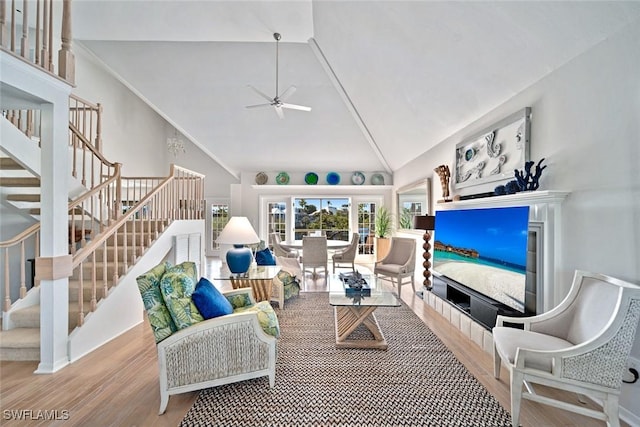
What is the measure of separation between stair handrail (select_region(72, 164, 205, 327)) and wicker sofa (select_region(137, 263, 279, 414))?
1.14 metres

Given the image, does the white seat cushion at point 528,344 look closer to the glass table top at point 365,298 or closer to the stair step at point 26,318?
the glass table top at point 365,298

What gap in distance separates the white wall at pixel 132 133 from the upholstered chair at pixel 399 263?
5.91 m

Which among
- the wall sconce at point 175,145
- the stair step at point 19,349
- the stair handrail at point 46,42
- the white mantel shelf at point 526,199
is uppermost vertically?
the wall sconce at point 175,145

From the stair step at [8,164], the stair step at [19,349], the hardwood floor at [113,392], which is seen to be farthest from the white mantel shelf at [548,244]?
the stair step at [8,164]

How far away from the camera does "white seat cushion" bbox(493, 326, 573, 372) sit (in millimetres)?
1838

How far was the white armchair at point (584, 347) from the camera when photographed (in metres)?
1.69

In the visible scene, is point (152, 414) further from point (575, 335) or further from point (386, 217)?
point (386, 217)

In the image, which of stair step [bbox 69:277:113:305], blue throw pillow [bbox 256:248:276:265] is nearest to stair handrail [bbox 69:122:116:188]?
stair step [bbox 69:277:113:305]

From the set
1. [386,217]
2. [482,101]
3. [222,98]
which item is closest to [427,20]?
[482,101]

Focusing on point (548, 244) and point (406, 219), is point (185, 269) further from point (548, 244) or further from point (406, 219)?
point (406, 219)

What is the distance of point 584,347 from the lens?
173 centimetres

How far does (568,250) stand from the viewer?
2381mm

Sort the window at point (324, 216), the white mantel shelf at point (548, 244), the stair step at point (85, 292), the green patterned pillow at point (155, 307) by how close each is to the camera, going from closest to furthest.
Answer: the green patterned pillow at point (155, 307) < the white mantel shelf at point (548, 244) < the stair step at point (85, 292) < the window at point (324, 216)

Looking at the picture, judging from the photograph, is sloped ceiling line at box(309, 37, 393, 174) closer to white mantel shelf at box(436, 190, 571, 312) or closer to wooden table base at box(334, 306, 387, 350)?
white mantel shelf at box(436, 190, 571, 312)
